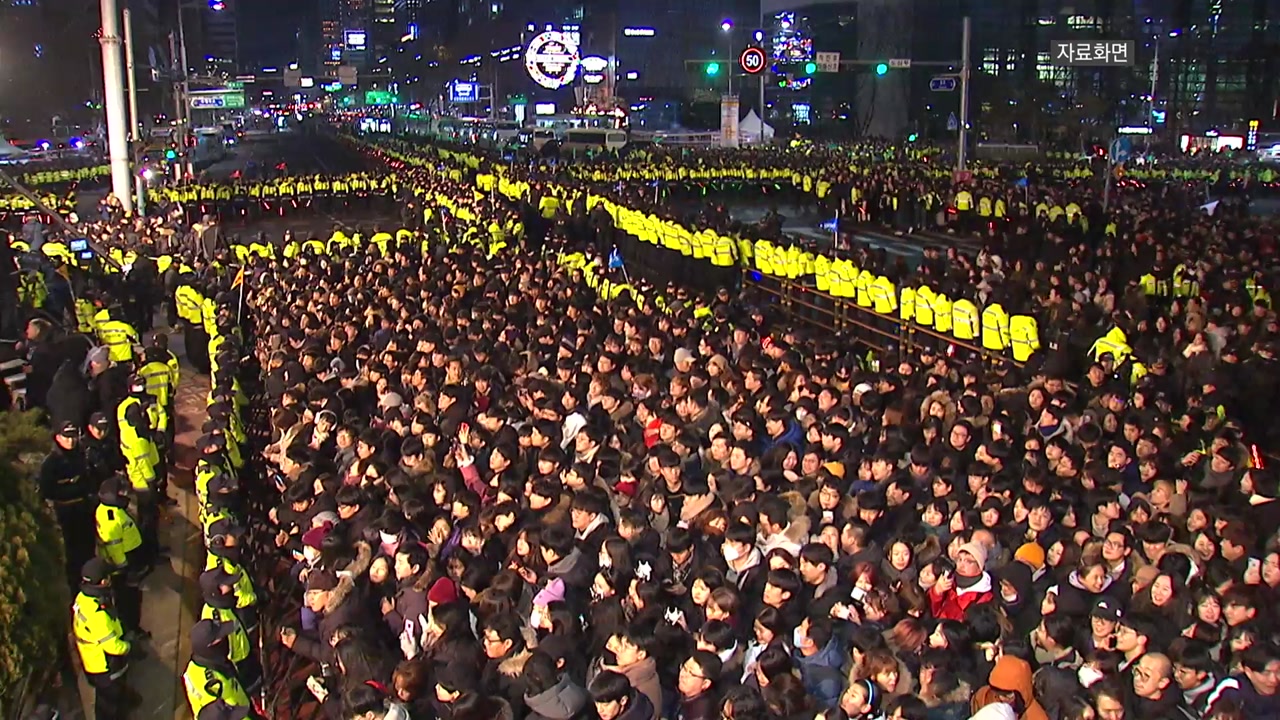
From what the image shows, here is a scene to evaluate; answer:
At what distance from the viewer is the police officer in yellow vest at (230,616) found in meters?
7.13

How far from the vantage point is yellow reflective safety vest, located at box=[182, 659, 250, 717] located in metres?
6.52

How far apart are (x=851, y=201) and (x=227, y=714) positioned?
30.0 meters

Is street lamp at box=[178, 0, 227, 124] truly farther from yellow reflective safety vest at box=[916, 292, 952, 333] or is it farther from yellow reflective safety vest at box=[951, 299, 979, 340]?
yellow reflective safety vest at box=[951, 299, 979, 340]

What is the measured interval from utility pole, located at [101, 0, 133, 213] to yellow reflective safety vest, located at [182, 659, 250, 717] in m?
23.0

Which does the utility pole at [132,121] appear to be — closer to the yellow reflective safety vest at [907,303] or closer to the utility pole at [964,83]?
the yellow reflective safety vest at [907,303]

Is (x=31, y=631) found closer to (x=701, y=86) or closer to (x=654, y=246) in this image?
(x=654, y=246)

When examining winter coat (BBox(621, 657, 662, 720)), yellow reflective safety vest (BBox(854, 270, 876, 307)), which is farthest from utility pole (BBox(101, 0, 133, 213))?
winter coat (BBox(621, 657, 662, 720))

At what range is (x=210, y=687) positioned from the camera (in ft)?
21.5

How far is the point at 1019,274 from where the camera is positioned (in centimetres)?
1741

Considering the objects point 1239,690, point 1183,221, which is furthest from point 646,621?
point 1183,221

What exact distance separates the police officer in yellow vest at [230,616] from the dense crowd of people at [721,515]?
0.03 m

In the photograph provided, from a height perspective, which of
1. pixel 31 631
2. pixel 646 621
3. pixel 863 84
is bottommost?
pixel 31 631

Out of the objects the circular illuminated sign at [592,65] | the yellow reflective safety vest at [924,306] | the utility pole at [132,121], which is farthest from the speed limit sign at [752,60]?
the circular illuminated sign at [592,65]

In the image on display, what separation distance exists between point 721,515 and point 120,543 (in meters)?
4.36
